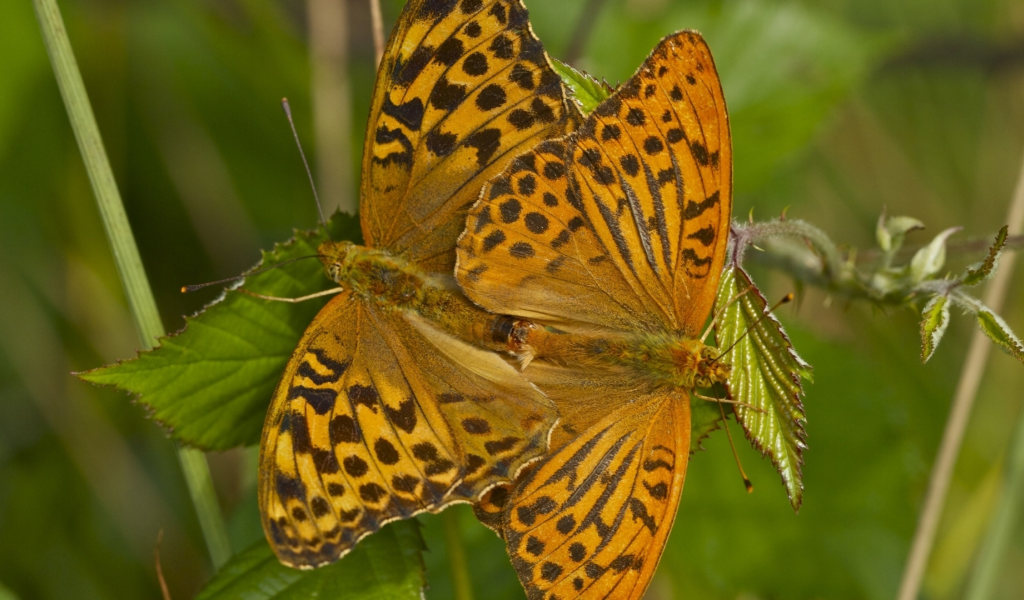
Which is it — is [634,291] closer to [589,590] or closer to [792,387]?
[792,387]

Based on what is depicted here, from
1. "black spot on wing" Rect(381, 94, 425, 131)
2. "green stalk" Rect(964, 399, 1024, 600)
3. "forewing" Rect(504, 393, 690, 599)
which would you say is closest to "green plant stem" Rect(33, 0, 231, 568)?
"black spot on wing" Rect(381, 94, 425, 131)

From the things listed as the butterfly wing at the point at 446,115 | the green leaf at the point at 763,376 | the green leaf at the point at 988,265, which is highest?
the butterfly wing at the point at 446,115

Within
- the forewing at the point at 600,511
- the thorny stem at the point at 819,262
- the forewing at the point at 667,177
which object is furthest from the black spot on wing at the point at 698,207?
the forewing at the point at 600,511

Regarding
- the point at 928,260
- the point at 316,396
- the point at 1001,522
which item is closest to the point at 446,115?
the point at 316,396

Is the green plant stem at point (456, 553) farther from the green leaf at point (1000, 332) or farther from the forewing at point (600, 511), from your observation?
the green leaf at point (1000, 332)

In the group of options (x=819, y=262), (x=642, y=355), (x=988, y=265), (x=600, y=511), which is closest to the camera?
(x=988, y=265)

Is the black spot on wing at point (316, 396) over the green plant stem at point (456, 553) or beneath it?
over

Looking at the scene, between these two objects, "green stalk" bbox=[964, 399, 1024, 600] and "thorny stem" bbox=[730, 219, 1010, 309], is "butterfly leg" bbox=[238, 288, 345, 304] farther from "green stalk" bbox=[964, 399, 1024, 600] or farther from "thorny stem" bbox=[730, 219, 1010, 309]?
"green stalk" bbox=[964, 399, 1024, 600]

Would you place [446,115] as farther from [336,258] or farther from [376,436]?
[376,436]
